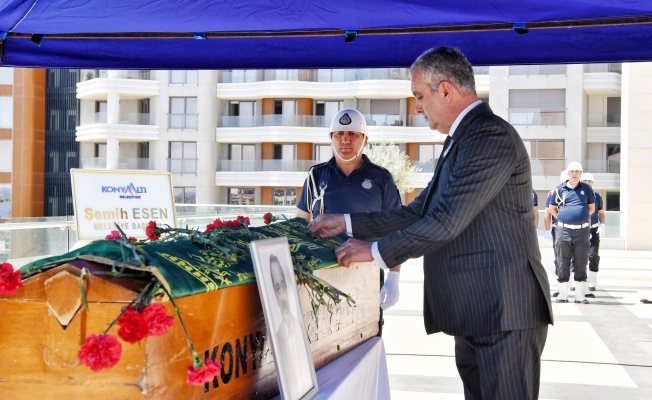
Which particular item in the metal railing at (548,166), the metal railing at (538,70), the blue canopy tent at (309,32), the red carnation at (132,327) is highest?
the metal railing at (538,70)

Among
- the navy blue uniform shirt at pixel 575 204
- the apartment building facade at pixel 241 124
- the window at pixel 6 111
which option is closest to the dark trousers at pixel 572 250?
the navy blue uniform shirt at pixel 575 204

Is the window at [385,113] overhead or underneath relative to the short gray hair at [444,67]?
overhead

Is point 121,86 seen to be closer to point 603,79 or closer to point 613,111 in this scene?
point 603,79

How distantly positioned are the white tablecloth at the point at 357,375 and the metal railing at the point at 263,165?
4414 cm

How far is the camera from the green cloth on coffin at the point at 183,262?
1.69m

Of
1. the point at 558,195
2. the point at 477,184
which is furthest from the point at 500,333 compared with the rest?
the point at 558,195

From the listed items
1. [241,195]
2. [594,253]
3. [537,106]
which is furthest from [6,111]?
[594,253]

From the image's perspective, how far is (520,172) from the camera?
8.95 feet

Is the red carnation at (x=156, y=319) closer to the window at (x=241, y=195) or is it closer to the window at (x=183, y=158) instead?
the window at (x=241, y=195)

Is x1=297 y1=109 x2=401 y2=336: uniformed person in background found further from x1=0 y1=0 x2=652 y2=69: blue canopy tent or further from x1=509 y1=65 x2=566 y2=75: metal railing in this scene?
x1=509 y1=65 x2=566 y2=75: metal railing

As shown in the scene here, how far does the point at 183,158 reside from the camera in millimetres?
49250

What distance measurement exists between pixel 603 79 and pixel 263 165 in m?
21.1

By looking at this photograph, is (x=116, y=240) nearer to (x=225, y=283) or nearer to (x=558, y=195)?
(x=225, y=283)

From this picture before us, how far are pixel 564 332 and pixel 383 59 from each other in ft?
15.6
